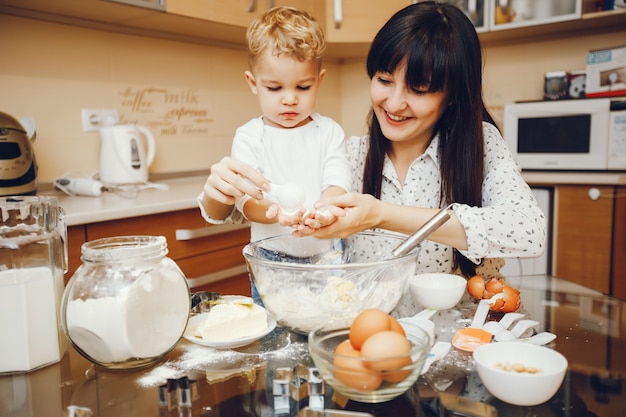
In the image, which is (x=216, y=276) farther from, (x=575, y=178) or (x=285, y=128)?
(x=575, y=178)

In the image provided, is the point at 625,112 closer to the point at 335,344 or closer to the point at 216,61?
the point at 216,61

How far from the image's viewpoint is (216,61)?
2762mm

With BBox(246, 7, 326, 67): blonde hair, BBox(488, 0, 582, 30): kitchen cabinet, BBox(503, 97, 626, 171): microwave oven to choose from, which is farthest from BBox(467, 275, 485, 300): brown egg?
BBox(488, 0, 582, 30): kitchen cabinet

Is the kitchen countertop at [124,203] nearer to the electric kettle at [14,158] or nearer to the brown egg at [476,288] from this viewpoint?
the electric kettle at [14,158]

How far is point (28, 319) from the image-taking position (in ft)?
2.25

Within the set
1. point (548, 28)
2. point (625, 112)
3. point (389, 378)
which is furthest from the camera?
point (548, 28)

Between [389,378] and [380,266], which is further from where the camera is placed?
[380,266]

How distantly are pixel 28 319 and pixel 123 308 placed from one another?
144 millimetres

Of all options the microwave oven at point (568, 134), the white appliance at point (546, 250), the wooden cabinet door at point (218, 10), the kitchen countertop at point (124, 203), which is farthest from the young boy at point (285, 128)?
the microwave oven at point (568, 134)

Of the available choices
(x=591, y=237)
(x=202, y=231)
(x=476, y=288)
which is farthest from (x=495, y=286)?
(x=591, y=237)

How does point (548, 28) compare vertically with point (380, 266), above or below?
above

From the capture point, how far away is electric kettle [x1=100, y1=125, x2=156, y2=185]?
7.04 feet

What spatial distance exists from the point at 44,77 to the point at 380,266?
1860 millimetres

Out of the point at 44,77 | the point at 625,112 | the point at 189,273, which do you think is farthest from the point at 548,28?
the point at 44,77
